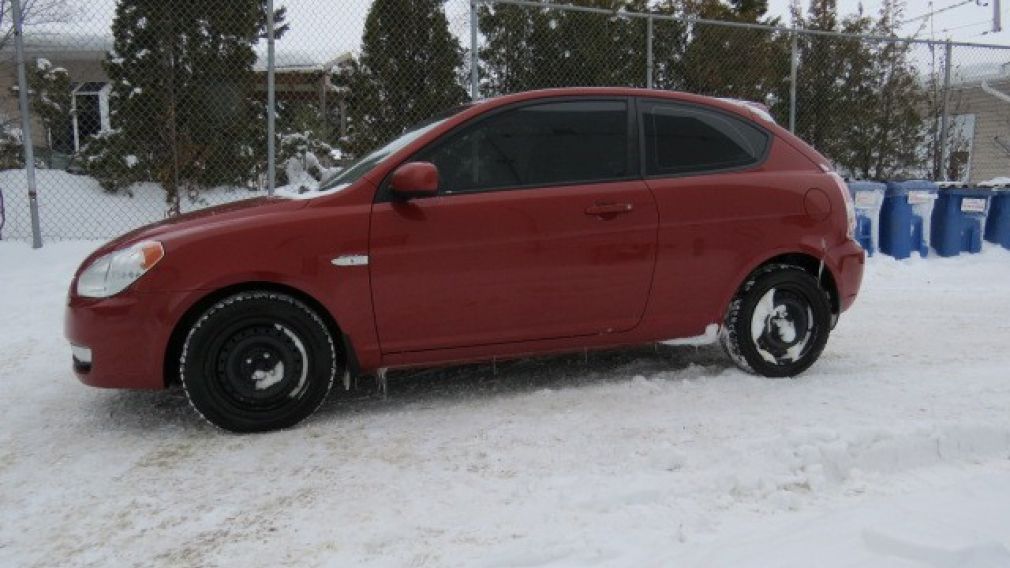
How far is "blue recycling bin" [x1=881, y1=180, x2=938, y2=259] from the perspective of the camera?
8.89 m

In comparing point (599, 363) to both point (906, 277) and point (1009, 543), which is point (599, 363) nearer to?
point (1009, 543)

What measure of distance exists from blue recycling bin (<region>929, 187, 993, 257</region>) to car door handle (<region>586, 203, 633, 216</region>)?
7025 mm

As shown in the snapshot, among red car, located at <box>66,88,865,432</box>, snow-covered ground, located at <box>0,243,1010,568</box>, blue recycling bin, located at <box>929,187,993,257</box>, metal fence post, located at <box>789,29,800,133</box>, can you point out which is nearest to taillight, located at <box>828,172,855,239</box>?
red car, located at <box>66,88,865,432</box>

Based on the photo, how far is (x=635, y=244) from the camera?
13.1ft

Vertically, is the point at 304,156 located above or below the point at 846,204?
above

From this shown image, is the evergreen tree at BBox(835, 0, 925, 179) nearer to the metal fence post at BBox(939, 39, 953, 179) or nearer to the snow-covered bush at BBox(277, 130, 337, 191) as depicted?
the metal fence post at BBox(939, 39, 953, 179)

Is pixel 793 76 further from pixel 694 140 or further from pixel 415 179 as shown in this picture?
pixel 415 179

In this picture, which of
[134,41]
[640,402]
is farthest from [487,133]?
[134,41]

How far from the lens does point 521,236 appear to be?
150 inches

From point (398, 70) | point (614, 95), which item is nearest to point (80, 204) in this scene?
point (398, 70)

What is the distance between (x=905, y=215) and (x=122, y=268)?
8.48 m

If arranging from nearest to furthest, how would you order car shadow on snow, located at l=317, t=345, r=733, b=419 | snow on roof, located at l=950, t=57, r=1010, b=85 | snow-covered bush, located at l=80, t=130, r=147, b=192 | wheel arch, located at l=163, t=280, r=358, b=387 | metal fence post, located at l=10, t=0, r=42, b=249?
wheel arch, located at l=163, t=280, r=358, b=387
car shadow on snow, located at l=317, t=345, r=733, b=419
metal fence post, located at l=10, t=0, r=42, b=249
snow-covered bush, located at l=80, t=130, r=147, b=192
snow on roof, located at l=950, t=57, r=1010, b=85

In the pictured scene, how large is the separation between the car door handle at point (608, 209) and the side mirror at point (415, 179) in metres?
0.84

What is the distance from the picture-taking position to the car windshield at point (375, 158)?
390cm
